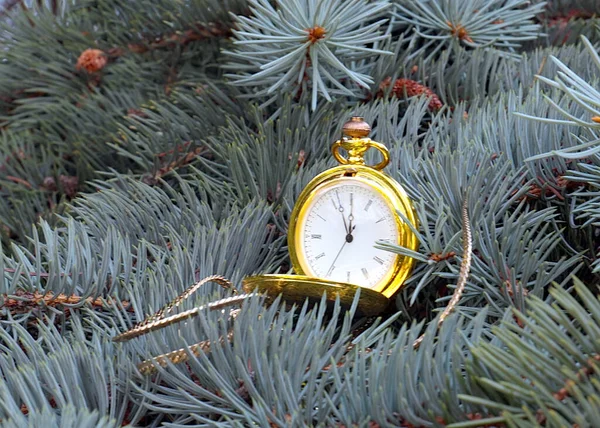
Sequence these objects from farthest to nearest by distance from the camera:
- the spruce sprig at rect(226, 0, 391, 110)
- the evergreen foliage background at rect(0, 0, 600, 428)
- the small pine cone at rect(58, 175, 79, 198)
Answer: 1. the small pine cone at rect(58, 175, 79, 198)
2. the spruce sprig at rect(226, 0, 391, 110)
3. the evergreen foliage background at rect(0, 0, 600, 428)

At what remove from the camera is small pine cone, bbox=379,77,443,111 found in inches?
25.1

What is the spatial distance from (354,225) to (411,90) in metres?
0.18

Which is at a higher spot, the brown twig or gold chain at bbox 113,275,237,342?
gold chain at bbox 113,275,237,342

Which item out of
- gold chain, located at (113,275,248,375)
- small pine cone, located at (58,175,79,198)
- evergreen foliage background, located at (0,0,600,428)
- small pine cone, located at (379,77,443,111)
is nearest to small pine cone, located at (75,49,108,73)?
evergreen foliage background, located at (0,0,600,428)

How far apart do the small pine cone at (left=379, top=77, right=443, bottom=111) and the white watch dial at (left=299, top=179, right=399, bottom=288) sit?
17cm

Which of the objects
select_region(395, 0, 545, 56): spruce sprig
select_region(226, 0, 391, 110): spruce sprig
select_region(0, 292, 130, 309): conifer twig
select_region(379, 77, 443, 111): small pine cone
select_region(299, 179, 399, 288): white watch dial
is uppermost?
select_region(395, 0, 545, 56): spruce sprig

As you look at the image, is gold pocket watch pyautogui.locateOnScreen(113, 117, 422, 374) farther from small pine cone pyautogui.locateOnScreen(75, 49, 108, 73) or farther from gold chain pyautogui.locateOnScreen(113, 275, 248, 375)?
small pine cone pyautogui.locateOnScreen(75, 49, 108, 73)

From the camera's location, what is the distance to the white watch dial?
494 mm

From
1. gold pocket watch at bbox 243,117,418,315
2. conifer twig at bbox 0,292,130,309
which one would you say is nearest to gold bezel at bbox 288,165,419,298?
gold pocket watch at bbox 243,117,418,315

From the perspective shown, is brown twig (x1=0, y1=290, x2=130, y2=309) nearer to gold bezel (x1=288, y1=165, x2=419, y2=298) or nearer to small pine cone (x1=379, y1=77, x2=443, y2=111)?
gold bezel (x1=288, y1=165, x2=419, y2=298)

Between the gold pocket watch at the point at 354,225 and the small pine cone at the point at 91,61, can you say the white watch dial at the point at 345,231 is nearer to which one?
the gold pocket watch at the point at 354,225

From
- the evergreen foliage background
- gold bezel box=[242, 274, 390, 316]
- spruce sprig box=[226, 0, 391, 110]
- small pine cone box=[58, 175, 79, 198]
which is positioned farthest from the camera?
small pine cone box=[58, 175, 79, 198]

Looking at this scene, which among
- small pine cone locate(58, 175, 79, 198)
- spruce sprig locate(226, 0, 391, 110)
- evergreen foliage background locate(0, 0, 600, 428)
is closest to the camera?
evergreen foliage background locate(0, 0, 600, 428)

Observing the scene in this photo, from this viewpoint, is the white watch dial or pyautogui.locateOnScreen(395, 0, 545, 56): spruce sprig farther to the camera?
pyautogui.locateOnScreen(395, 0, 545, 56): spruce sprig
